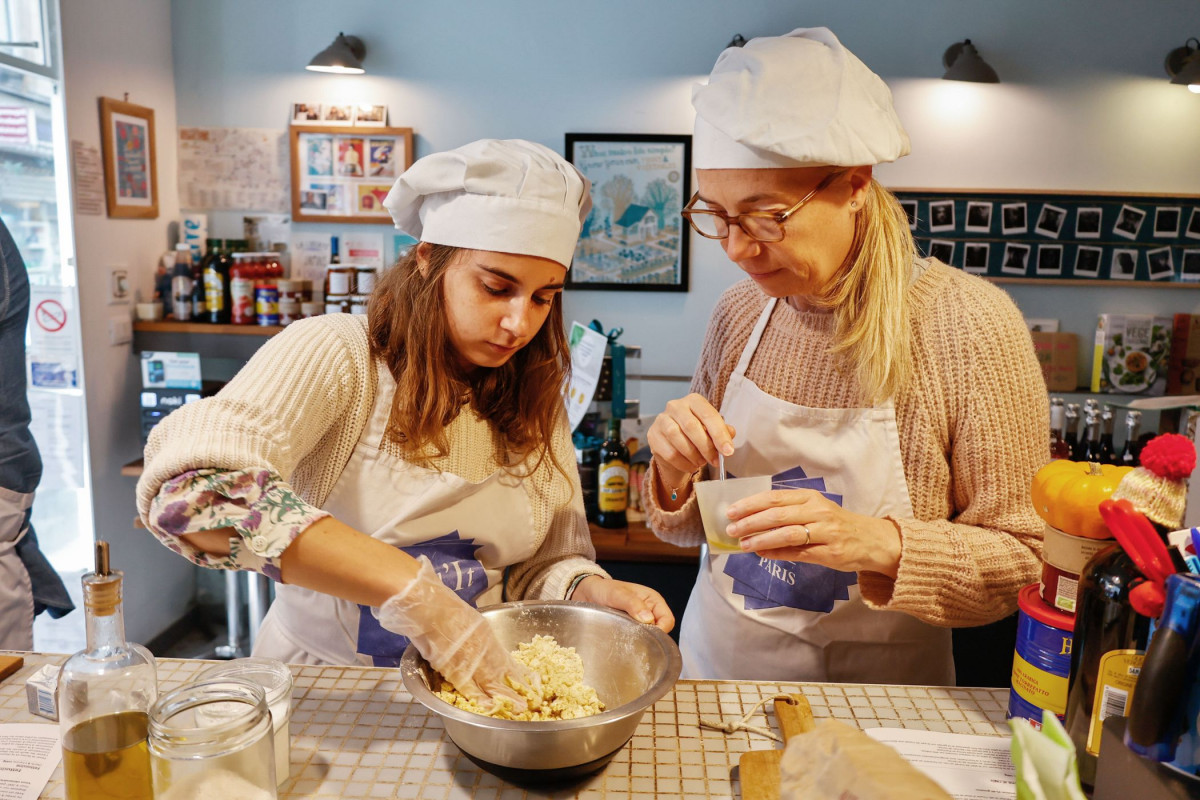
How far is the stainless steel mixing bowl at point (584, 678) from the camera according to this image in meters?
0.94

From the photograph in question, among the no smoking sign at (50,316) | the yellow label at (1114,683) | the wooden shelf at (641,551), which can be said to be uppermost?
the no smoking sign at (50,316)

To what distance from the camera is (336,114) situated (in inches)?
149

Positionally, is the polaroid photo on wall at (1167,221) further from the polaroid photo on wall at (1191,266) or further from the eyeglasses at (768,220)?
the eyeglasses at (768,220)

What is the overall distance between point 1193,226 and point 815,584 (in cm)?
327

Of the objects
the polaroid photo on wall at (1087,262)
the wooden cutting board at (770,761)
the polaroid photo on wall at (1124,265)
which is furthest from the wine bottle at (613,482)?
the polaroid photo on wall at (1124,265)

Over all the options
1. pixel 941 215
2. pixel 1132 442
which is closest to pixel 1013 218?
pixel 941 215

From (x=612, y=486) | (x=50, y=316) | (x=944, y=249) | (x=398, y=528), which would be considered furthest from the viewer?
(x=944, y=249)

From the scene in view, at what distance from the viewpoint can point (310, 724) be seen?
3.71ft

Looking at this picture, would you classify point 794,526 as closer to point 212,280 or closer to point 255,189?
point 212,280

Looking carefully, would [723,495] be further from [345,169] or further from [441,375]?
[345,169]

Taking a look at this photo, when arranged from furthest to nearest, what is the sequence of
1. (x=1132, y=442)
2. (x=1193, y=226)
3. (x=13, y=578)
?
(x=1193, y=226), (x=1132, y=442), (x=13, y=578)

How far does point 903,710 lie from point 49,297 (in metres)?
3.13

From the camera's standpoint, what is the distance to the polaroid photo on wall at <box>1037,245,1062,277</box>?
3.78 metres

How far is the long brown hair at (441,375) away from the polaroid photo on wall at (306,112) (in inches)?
103
